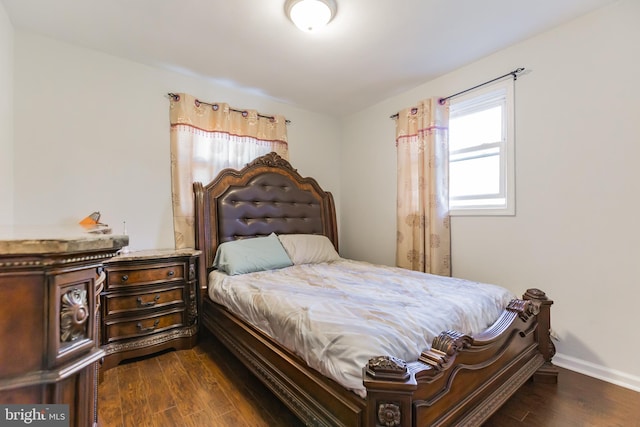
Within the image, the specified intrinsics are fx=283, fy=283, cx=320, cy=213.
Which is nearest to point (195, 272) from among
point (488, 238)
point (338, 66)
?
point (338, 66)

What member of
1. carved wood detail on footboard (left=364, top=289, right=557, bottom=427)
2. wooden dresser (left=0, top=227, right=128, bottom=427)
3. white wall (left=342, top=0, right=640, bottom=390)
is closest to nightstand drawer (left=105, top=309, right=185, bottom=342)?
wooden dresser (left=0, top=227, right=128, bottom=427)

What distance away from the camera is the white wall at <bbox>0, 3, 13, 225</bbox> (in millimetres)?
1896

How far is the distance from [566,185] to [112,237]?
2.72 m

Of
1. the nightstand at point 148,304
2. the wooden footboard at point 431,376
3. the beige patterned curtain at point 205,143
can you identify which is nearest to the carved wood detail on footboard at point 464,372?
the wooden footboard at point 431,376

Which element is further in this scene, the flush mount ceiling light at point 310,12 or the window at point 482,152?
the window at point 482,152

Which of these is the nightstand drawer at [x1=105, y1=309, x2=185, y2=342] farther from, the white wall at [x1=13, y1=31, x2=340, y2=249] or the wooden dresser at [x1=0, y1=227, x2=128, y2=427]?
the wooden dresser at [x1=0, y1=227, x2=128, y2=427]

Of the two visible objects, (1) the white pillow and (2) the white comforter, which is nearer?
(2) the white comforter

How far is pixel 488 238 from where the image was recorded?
250 cm

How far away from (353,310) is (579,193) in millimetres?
1884

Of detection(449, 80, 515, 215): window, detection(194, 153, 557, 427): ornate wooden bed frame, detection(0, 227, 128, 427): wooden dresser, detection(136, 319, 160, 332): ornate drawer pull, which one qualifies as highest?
detection(449, 80, 515, 215): window

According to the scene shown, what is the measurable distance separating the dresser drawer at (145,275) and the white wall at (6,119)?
0.76m

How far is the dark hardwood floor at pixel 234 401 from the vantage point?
152 cm

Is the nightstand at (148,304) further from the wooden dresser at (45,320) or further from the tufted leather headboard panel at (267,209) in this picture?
the wooden dresser at (45,320)

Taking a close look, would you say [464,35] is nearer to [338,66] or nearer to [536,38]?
[536,38]
